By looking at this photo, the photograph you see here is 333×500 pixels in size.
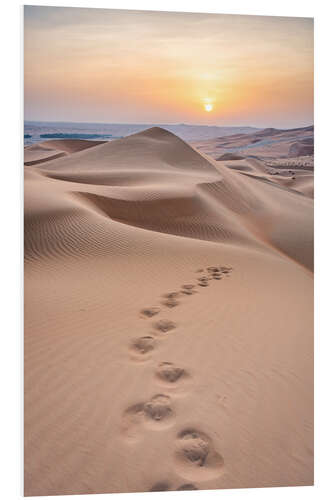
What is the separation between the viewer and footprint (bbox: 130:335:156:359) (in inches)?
135

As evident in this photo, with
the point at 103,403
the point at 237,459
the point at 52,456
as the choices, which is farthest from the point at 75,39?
the point at 237,459

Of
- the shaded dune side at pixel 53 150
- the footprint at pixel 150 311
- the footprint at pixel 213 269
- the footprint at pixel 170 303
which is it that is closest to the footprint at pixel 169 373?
the footprint at pixel 150 311

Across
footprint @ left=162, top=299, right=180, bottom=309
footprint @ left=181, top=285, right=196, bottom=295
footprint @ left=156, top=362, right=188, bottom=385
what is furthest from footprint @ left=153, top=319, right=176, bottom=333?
footprint @ left=181, top=285, right=196, bottom=295

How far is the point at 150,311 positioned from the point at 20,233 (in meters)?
1.47

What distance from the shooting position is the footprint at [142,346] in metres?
3.43

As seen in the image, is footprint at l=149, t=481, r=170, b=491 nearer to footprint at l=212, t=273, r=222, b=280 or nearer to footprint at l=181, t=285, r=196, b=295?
footprint at l=181, t=285, r=196, b=295

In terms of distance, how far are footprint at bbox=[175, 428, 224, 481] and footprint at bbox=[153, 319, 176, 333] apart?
3.73 ft

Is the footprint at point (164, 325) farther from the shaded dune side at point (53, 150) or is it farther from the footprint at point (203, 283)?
the shaded dune side at point (53, 150)

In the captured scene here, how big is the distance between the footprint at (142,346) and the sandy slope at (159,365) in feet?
0.05

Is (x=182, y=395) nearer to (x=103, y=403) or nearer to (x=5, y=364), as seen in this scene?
(x=103, y=403)

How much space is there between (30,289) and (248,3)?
375 cm

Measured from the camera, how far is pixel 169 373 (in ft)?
10.7

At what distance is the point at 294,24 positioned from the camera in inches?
170

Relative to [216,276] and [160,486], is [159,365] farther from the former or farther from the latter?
[216,276]
